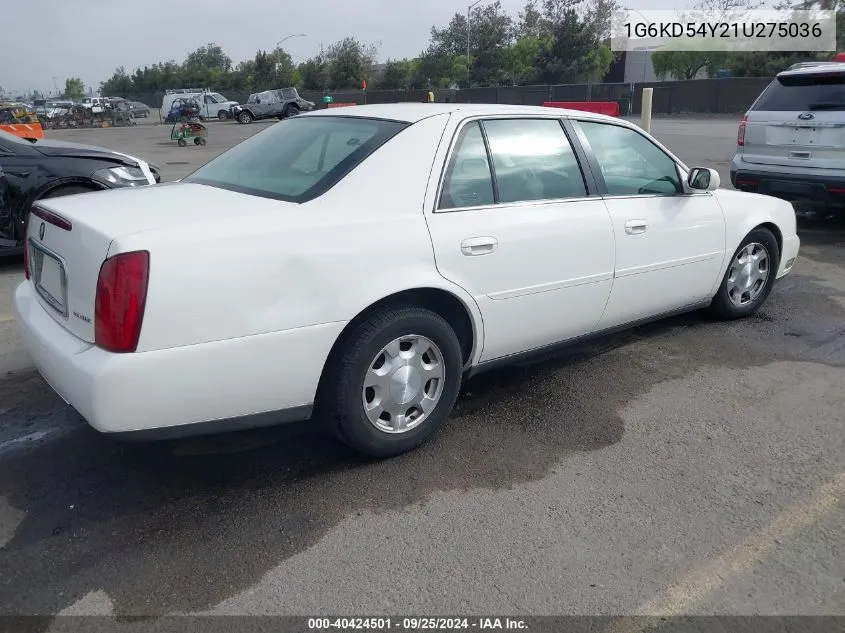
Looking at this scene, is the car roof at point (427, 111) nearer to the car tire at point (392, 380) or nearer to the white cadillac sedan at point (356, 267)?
the white cadillac sedan at point (356, 267)

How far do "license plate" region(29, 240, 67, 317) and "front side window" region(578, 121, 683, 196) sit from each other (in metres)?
2.82

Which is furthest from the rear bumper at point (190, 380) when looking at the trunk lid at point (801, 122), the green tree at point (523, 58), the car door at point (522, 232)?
the green tree at point (523, 58)

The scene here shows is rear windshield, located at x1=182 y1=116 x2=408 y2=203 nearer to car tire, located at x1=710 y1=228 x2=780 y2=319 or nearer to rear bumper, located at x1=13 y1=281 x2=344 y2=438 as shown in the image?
rear bumper, located at x1=13 y1=281 x2=344 y2=438

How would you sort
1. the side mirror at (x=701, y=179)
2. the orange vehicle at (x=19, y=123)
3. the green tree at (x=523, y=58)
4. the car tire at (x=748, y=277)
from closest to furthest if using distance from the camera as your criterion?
the side mirror at (x=701, y=179), the car tire at (x=748, y=277), the orange vehicle at (x=19, y=123), the green tree at (x=523, y=58)

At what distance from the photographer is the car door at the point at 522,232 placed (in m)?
3.47

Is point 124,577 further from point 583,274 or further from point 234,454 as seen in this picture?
point 583,274

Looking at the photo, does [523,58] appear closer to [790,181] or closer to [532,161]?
[790,181]

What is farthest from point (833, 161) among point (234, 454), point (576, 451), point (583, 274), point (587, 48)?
point (587, 48)

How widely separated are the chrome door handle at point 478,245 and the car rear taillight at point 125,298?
1424mm

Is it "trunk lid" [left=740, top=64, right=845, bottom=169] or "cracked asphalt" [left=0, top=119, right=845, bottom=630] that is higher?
"trunk lid" [left=740, top=64, right=845, bottom=169]

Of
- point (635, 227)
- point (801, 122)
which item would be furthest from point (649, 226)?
point (801, 122)

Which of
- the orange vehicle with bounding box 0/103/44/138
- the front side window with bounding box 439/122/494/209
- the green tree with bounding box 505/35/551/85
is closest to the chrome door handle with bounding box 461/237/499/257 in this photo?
the front side window with bounding box 439/122/494/209

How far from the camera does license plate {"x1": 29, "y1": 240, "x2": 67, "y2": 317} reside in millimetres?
3049

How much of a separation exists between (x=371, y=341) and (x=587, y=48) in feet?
199
